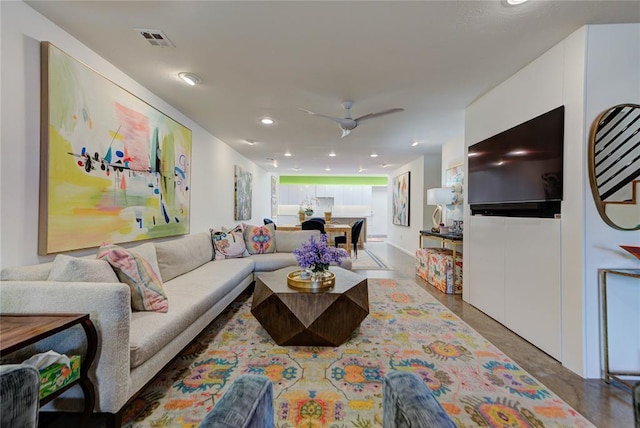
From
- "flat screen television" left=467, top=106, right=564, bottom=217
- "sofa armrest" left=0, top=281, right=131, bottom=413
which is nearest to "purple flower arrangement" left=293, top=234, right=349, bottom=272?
"sofa armrest" left=0, top=281, right=131, bottom=413

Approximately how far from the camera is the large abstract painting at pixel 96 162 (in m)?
1.68

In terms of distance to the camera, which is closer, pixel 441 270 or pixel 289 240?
pixel 441 270

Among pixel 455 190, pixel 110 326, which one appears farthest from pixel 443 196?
pixel 110 326

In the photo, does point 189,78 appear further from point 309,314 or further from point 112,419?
point 112,419

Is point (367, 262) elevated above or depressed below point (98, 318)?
below

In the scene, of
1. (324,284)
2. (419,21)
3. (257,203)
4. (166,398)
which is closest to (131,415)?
(166,398)

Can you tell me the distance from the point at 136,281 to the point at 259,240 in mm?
2308

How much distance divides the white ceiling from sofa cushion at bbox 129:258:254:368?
1.95 metres

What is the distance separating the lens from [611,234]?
1.79 m

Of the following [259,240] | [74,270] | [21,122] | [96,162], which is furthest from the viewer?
[259,240]

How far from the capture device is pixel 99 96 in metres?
2.05

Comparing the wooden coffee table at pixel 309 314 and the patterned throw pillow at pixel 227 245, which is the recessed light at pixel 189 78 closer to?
the patterned throw pillow at pixel 227 245

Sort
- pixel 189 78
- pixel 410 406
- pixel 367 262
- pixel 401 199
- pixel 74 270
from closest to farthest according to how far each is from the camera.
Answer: pixel 410 406 < pixel 74 270 < pixel 189 78 < pixel 367 262 < pixel 401 199

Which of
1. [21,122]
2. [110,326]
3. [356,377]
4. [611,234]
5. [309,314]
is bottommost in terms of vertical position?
[356,377]
